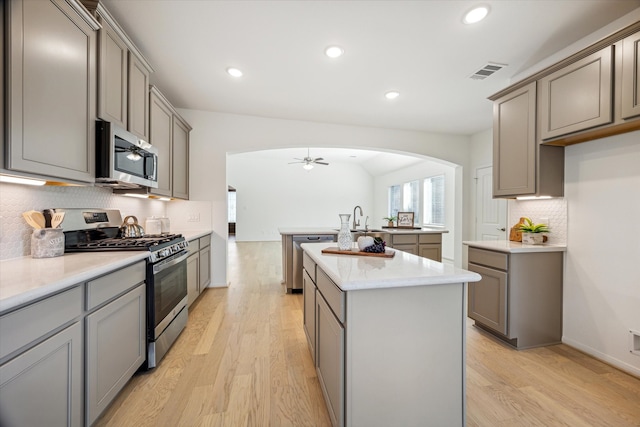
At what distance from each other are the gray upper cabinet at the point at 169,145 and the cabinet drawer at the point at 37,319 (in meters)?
1.72

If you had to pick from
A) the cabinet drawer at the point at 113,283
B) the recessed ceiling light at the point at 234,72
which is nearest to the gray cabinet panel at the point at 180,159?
the recessed ceiling light at the point at 234,72

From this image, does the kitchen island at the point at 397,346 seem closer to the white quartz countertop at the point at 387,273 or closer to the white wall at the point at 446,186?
the white quartz countertop at the point at 387,273

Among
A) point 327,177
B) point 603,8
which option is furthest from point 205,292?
point 327,177

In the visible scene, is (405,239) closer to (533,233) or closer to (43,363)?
(533,233)

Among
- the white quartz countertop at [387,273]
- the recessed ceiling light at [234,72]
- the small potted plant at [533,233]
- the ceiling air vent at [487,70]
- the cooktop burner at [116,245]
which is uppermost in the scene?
the ceiling air vent at [487,70]

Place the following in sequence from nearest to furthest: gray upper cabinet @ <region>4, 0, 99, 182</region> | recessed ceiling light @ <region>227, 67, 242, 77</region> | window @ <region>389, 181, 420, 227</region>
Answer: gray upper cabinet @ <region>4, 0, 99, 182</region>
recessed ceiling light @ <region>227, 67, 242, 77</region>
window @ <region>389, 181, 420, 227</region>

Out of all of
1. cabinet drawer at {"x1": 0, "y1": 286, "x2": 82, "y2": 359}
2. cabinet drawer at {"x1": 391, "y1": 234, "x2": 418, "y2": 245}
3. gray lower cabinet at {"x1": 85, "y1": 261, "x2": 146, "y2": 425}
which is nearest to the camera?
cabinet drawer at {"x1": 0, "y1": 286, "x2": 82, "y2": 359}

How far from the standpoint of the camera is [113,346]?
5.16ft

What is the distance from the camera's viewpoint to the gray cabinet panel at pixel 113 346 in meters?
1.38

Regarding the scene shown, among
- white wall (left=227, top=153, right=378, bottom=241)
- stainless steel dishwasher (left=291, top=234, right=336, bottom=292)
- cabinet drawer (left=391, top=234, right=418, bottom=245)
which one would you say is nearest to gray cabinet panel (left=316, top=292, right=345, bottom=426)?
stainless steel dishwasher (left=291, top=234, right=336, bottom=292)

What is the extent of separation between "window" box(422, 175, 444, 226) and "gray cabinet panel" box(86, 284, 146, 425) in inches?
247

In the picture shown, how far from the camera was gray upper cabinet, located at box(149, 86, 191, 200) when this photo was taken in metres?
2.82

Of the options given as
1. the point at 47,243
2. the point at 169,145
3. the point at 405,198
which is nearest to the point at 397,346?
the point at 47,243

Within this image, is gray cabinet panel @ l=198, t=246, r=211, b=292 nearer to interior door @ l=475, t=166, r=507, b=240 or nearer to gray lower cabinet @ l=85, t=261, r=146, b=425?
gray lower cabinet @ l=85, t=261, r=146, b=425
